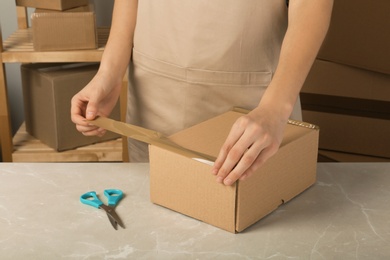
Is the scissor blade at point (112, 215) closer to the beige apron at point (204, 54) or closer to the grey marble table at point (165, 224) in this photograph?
the grey marble table at point (165, 224)

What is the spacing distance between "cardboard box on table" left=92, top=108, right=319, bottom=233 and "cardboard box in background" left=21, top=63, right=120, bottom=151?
110cm

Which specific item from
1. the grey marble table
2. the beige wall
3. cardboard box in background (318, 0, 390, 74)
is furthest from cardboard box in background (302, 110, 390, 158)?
the beige wall

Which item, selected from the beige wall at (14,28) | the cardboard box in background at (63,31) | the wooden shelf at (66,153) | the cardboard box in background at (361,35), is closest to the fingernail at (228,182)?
the cardboard box in background at (361,35)

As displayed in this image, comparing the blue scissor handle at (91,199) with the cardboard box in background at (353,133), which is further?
the cardboard box in background at (353,133)

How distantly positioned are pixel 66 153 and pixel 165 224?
132cm

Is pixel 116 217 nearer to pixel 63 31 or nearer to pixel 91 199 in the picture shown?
pixel 91 199

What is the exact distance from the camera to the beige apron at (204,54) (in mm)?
1271

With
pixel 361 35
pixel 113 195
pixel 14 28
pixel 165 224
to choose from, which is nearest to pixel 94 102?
pixel 113 195

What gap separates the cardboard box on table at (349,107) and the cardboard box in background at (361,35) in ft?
0.14

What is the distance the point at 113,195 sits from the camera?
1102 mm

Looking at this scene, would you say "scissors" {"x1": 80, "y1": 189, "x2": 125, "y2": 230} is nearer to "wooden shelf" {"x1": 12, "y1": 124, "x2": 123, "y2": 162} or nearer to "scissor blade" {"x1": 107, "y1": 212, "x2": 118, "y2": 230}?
"scissor blade" {"x1": 107, "y1": 212, "x2": 118, "y2": 230}

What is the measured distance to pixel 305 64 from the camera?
1083mm

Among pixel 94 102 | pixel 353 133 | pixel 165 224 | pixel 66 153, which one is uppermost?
pixel 94 102

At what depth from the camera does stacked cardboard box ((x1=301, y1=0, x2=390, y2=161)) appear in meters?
1.75
